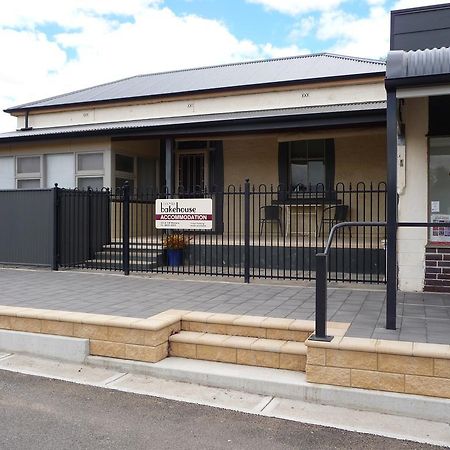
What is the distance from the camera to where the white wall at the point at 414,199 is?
7.64m

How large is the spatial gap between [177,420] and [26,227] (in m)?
8.23

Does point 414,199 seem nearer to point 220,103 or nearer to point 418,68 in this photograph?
point 418,68

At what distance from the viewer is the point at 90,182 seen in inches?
533

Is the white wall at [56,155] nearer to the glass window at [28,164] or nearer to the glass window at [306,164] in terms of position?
the glass window at [28,164]

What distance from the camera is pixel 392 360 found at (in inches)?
169

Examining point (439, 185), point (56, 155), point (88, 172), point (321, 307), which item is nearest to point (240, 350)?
point (321, 307)

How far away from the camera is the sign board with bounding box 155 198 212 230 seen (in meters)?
9.40

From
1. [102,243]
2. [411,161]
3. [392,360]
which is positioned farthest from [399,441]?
[102,243]

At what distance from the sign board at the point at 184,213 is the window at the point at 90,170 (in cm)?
409

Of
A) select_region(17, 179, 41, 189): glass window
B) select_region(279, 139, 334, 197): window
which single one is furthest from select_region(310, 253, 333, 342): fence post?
select_region(17, 179, 41, 189): glass window

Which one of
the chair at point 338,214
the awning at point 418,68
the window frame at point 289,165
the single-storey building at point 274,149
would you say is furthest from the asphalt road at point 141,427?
the window frame at point 289,165

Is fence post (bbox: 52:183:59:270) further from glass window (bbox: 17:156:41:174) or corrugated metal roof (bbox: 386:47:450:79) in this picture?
corrugated metal roof (bbox: 386:47:450:79)

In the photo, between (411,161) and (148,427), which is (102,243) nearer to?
(411,161)

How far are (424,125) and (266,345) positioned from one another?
4488 millimetres
